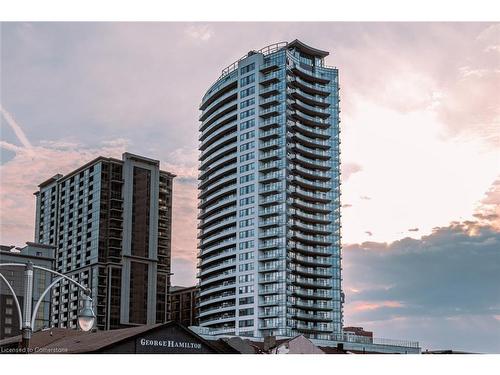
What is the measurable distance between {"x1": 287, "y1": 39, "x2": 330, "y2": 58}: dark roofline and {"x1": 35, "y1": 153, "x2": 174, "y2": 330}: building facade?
42879 mm

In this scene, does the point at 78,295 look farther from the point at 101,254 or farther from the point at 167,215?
the point at 167,215

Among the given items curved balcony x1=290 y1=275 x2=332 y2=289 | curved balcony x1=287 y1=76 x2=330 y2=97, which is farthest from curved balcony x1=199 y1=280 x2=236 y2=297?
curved balcony x1=287 y1=76 x2=330 y2=97

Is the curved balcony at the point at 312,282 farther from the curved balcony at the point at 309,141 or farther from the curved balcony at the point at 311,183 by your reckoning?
the curved balcony at the point at 309,141

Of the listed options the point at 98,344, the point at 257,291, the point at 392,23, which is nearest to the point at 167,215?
the point at 257,291

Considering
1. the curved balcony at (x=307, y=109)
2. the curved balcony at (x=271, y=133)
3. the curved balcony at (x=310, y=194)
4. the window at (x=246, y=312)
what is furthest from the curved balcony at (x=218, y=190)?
the window at (x=246, y=312)

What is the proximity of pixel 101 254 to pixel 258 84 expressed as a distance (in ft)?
172

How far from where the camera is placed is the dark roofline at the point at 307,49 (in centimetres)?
19030

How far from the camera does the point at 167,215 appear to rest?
196m

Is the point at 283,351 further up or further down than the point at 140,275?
further down

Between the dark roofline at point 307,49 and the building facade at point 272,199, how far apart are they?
0.25 metres

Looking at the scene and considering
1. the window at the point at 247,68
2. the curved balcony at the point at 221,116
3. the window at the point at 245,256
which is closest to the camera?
the window at the point at 245,256

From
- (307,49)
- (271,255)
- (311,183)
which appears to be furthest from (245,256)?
(307,49)

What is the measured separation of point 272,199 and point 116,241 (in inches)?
1504

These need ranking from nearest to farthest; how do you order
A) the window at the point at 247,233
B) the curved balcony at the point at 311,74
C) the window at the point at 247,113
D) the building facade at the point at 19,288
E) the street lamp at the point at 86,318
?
1. the street lamp at the point at 86,318
2. the building facade at the point at 19,288
3. the window at the point at 247,233
4. the window at the point at 247,113
5. the curved balcony at the point at 311,74
